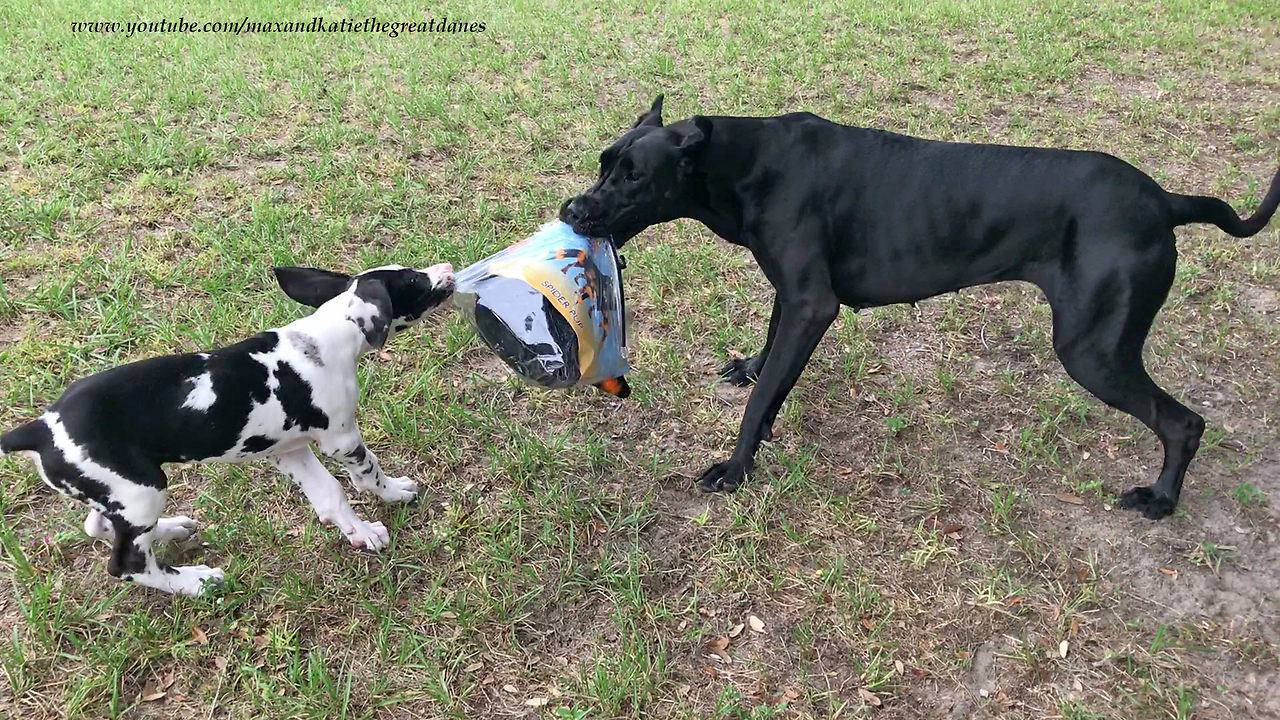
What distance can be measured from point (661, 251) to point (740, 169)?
1636 millimetres

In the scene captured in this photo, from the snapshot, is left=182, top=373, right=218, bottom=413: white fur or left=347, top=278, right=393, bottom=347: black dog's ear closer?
left=182, top=373, right=218, bottom=413: white fur

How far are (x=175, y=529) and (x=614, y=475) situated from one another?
5.64 ft

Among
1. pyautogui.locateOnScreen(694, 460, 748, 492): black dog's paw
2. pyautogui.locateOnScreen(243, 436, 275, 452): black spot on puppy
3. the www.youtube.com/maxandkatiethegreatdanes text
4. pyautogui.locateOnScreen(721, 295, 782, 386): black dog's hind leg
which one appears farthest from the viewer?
the www.youtube.com/maxandkatiethegreatdanes text

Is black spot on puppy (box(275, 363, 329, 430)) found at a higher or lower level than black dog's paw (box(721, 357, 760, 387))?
higher

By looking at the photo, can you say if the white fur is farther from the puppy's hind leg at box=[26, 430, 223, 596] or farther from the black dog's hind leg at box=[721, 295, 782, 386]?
the black dog's hind leg at box=[721, 295, 782, 386]

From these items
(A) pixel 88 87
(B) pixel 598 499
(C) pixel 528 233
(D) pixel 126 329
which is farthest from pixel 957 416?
(A) pixel 88 87

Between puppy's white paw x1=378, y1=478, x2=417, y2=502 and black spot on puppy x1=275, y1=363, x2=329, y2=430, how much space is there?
0.47m

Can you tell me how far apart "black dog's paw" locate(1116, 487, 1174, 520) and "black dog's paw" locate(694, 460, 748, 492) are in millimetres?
1572

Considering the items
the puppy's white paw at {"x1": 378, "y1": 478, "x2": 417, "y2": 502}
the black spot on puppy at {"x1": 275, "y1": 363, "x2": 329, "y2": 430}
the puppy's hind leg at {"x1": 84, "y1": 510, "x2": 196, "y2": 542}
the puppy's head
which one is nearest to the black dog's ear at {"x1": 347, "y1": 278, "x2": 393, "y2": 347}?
the puppy's head

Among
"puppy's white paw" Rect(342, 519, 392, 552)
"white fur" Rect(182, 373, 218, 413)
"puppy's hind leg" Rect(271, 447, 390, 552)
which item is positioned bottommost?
"puppy's white paw" Rect(342, 519, 392, 552)

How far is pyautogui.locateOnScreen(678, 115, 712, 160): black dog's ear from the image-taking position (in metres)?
3.22

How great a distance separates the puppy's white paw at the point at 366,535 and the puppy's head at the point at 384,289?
0.69 meters

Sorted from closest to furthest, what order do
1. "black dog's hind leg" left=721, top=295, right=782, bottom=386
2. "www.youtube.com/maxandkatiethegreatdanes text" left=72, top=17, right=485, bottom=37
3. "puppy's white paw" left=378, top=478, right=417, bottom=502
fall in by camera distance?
"puppy's white paw" left=378, top=478, right=417, bottom=502, "black dog's hind leg" left=721, top=295, right=782, bottom=386, "www.youtube.com/maxandkatiethegreatdanes text" left=72, top=17, right=485, bottom=37

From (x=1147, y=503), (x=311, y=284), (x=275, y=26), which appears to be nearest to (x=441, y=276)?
(x=311, y=284)
